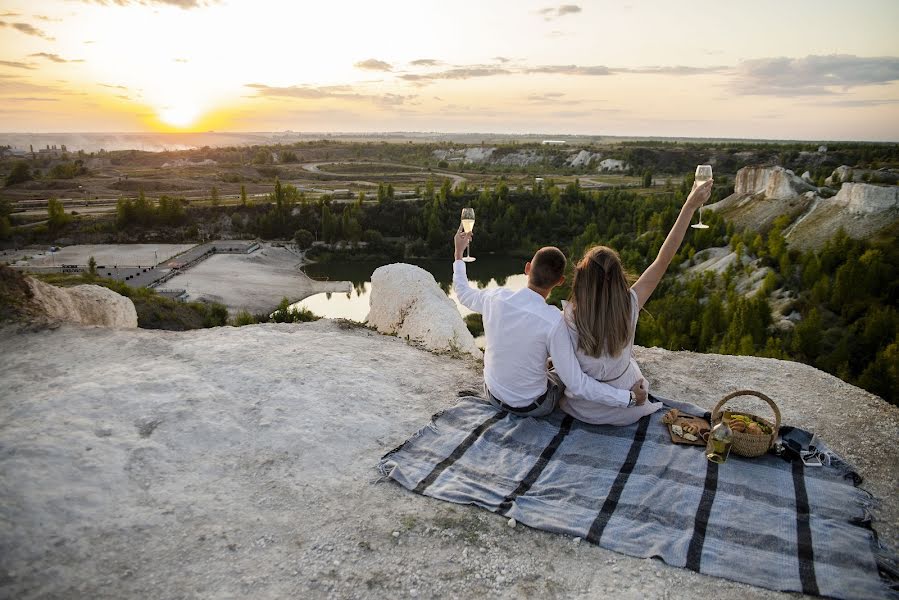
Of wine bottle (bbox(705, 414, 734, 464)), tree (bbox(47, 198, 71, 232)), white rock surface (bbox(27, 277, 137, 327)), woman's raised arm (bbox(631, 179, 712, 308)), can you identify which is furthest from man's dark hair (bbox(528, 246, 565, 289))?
tree (bbox(47, 198, 71, 232))

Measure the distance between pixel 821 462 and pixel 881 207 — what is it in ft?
134

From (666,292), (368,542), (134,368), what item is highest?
(134,368)

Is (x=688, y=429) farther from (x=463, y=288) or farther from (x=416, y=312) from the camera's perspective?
(x=416, y=312)

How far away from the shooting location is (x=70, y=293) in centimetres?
1126

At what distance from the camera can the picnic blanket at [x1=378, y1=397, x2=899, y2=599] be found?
14.0ft

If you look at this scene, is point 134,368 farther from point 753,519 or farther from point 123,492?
point 753,519

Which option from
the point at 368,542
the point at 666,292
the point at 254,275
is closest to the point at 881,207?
the point at 666,292

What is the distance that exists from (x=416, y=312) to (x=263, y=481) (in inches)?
264

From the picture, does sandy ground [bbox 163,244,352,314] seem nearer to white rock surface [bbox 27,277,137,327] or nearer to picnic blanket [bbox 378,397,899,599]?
white rock surface [bbox 27,277,137,327]

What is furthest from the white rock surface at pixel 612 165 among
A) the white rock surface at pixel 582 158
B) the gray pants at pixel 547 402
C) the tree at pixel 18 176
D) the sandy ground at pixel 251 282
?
the gray pants at pixel 547 402

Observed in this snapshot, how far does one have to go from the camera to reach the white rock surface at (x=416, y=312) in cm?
1090

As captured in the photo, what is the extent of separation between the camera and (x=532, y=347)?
576 cm

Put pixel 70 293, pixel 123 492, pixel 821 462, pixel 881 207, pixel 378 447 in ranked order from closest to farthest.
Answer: pixel 123 492 < pixel 821 462 < pixel 378 447 < pixel 70 293 < pixel 881 207

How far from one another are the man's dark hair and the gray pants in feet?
3.73
